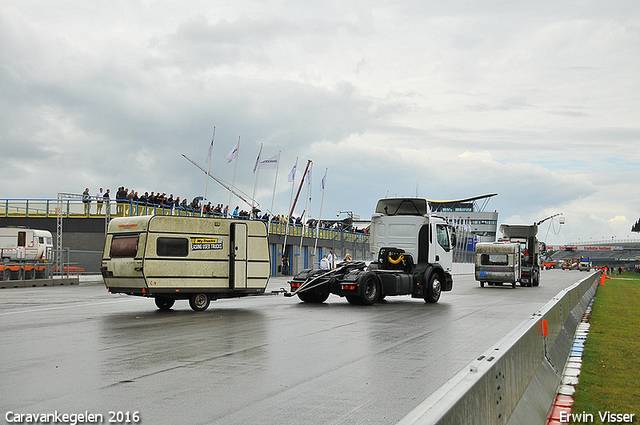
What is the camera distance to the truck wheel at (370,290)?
2059 centimetres

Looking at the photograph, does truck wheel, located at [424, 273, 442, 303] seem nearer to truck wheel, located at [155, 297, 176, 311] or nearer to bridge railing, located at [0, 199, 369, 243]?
truck wheel, located at [155, 297, 176, 311]

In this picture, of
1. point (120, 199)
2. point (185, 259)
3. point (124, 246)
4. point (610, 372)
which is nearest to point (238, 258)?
point (185, 259)

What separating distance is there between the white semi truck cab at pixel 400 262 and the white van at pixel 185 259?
2.83 metres

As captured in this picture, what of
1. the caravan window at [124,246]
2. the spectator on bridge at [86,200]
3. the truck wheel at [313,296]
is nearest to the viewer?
the caravan window at [124,246]

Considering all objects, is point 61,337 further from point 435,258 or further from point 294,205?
point 294,205

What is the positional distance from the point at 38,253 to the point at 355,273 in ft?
80.0

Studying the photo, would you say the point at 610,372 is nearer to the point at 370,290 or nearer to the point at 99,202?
the point at 370,290

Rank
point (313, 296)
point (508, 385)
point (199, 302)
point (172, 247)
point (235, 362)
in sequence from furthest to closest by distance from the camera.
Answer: point (313, 296) < point (199, 302) < point (172, 247) < point (235, 362) < point (508, 385)

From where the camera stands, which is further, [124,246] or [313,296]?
[313,296]

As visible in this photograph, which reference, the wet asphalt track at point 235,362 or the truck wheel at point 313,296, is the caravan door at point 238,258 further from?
the truck wheel at point 313,296

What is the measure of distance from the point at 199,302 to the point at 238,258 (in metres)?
1.61

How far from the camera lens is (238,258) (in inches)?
733

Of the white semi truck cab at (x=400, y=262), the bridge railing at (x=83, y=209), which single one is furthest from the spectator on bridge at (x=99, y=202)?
the white semi truck cab at (x=400, y=262)

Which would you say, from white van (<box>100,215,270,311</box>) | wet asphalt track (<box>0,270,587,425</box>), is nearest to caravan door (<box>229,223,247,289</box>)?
white van (<box>100,215,270,311</box>)
